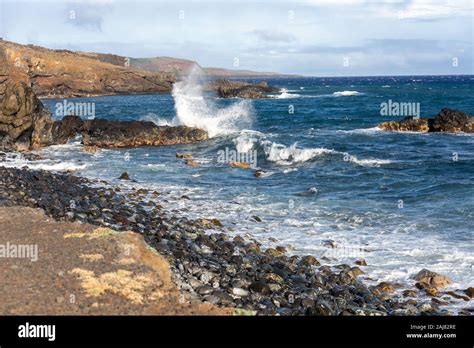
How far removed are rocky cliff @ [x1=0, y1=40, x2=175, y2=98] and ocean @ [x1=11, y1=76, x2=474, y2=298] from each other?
6163 centimetres

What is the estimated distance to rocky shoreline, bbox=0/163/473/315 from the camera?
8820 mm

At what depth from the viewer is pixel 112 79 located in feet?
333

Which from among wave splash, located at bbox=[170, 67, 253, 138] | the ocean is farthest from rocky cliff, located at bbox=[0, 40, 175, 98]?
the ocean

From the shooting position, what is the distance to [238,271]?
10.4m

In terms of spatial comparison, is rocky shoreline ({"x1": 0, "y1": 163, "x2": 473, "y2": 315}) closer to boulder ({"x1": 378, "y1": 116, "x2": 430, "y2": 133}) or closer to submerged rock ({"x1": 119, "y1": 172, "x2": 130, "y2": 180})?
submerged rock ({"x1": 119, "y1": 172, "x2": 130, "y2": 180})

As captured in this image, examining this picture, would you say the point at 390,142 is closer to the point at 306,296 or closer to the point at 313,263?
the point at 313,263

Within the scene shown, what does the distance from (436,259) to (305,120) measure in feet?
116

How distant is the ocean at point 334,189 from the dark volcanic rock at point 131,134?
1.22 metres

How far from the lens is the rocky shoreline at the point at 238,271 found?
28.9 ft

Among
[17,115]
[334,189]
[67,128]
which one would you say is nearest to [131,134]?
[67,128]

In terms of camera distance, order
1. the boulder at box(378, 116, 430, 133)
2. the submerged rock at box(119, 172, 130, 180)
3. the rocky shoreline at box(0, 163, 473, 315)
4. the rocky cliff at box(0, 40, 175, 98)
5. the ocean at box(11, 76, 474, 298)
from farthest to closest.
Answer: the rocky cliff at box(0, 40, 175, 98), the boulder at box(378, 116, 430, 133), the submerged rock at box(119, 172, 130, 180), the ocean at box(11, 76, 474, 298), the rocky shoreline at box(0, 163, 473, 315)

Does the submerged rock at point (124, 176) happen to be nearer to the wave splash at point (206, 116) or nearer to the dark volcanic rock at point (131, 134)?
the dark volcanic rock at point (131, 134)

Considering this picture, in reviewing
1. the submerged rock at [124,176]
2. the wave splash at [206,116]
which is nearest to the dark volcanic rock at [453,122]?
the wave splash at [206,116]
